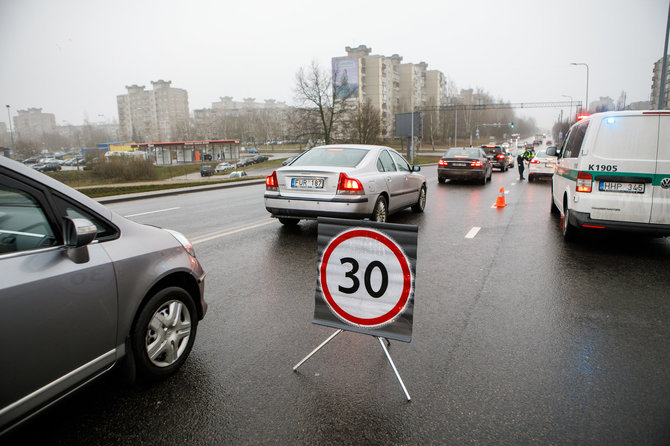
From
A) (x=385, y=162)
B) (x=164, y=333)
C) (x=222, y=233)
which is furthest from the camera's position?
(x=385, y=162)

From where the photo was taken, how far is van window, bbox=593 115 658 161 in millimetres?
6641

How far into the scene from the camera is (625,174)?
6707 millimetres

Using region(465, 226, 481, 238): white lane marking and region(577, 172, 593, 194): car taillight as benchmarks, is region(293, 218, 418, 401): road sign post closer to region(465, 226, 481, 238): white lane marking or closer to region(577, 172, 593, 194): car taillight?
region(577, 172, 593, 194): car taillight

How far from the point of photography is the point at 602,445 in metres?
2.54

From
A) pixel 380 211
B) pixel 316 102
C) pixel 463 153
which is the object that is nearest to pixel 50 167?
pixel 316 102

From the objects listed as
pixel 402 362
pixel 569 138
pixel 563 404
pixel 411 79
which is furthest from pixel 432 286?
pixel 411 79

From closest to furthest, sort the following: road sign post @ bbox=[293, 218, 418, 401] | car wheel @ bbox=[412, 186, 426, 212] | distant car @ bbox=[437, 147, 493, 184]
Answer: road sign post @ bbox=[293, 218, 418, 401] → car wheel @ bbox=[412, 186, 426, 212] → distant car @ bbox=[437, 147, 493, 184]

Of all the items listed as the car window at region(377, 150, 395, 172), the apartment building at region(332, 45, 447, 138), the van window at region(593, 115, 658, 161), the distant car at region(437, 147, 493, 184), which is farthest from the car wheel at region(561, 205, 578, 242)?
the apartment building at region(332, 45, 447, 138)

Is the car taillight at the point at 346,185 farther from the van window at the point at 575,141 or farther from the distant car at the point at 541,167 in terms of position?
the distant car at the point at 541,167

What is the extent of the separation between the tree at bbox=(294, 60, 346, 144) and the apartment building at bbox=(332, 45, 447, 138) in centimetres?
4941

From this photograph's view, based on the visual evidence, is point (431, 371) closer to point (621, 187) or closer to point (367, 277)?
point (367, 277)

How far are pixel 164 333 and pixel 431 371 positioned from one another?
194 centimetres

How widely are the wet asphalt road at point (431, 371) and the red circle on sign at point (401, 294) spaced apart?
1.27 feet

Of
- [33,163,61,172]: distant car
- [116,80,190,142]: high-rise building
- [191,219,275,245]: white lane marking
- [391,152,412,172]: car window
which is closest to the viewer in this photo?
[191,219,275,245]: white lane marking
